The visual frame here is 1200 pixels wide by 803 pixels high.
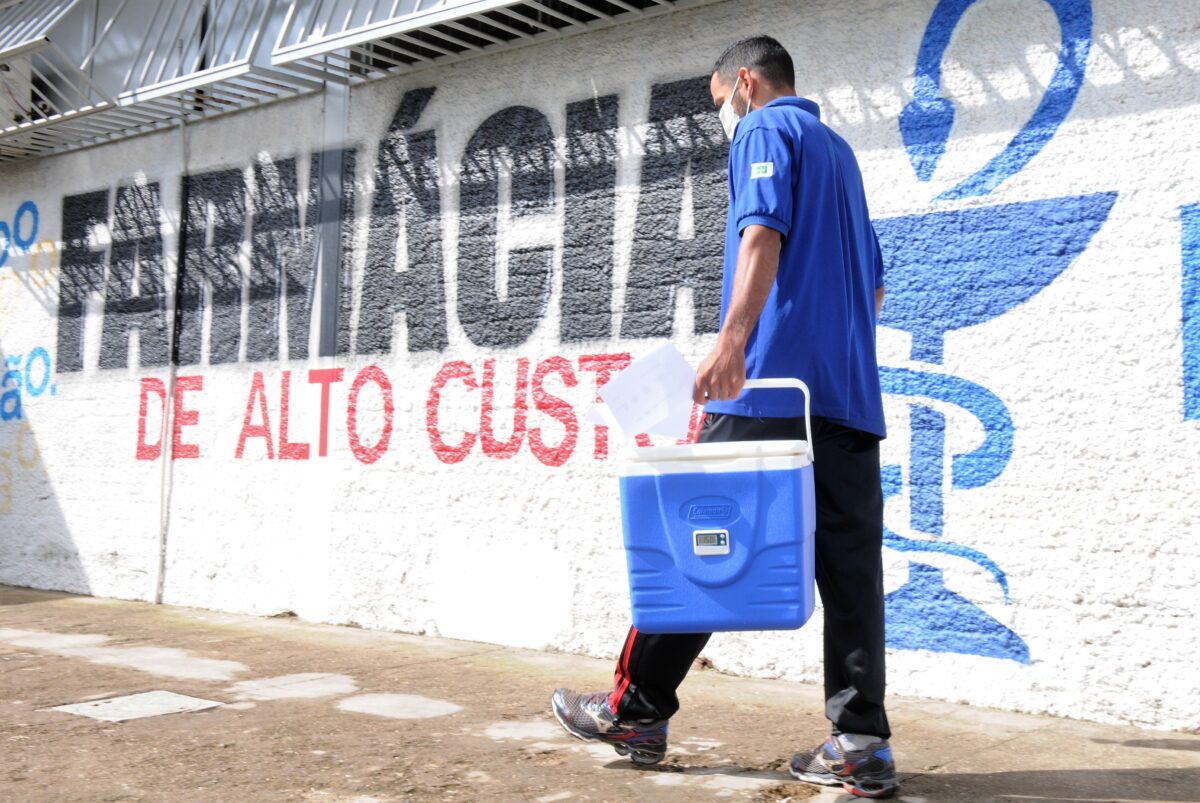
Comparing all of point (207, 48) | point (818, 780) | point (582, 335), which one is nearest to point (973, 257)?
point (582, 335)

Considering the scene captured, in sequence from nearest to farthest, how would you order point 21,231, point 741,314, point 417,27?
point 741,314, point 417,27, point 21,231

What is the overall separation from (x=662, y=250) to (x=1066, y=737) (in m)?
2.42

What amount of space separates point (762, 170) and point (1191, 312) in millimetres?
1763

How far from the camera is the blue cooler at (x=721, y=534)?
2605mm

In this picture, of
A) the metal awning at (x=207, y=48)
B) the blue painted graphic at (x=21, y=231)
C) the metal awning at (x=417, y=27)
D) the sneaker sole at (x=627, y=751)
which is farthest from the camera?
the blue painted graphic at (x=21, y=231)

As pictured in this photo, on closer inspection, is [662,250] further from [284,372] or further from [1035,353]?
[284,372]

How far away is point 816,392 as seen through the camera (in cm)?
286

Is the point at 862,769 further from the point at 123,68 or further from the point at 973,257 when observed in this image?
the point at 123,68

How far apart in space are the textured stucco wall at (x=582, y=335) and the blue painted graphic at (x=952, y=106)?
0.01m

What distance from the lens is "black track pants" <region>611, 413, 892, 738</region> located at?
9.30ft

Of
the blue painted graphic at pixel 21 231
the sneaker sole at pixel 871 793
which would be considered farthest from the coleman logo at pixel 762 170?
the blue painted graphic at pixel 21 231

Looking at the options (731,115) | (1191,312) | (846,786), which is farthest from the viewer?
(1191,312)

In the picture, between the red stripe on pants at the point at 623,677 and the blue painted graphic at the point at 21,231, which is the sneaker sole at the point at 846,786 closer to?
the red stripe on pants at the point at 623,677

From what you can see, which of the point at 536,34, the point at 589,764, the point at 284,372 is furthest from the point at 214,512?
the point at 589,764
